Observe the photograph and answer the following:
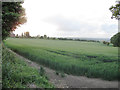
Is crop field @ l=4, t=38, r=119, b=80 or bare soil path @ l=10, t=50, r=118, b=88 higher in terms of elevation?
crop field @ l=4, t=38, r=119, b=80

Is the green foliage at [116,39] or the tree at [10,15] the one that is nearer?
the green foliage at [116,39]

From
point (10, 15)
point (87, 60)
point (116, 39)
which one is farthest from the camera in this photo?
point (10, 15)

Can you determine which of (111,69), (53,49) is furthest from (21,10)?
(111,69)

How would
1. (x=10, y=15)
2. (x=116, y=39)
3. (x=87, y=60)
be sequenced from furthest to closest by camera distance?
(x=10, y=15), (x=87, y=60), (x=116, y=39)

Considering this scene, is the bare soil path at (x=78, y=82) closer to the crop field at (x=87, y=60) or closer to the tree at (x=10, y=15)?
the crop field at (x=87, y=60)

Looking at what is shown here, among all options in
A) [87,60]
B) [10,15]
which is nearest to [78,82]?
[87,60]

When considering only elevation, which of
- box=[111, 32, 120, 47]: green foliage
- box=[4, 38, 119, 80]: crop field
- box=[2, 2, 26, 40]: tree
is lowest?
box=[4, 38, 119, 80]: crop field

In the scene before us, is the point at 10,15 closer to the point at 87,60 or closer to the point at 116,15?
the point at 87,60

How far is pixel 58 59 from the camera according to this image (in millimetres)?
4234

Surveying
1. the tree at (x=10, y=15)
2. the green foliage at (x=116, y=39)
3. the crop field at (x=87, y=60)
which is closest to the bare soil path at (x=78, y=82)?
the crop field at (x=87, y=60)

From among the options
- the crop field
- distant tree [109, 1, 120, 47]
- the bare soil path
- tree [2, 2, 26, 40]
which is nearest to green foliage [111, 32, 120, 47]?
distant tree [109, 1, 120, 47]

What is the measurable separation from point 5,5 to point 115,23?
6.48 meters

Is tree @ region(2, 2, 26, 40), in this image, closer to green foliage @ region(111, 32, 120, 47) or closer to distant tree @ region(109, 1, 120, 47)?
distant tree @ region(109, 1, 120, 47)

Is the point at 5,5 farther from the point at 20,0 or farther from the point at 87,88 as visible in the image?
the point at 87,88
